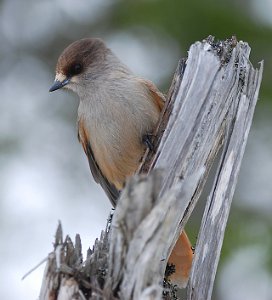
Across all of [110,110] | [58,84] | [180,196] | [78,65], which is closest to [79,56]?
[78,65]

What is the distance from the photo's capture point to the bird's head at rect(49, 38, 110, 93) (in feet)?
19.6

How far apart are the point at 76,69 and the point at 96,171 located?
689mm

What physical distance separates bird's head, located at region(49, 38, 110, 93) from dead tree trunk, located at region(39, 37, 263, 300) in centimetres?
134

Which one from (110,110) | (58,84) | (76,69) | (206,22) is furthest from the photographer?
(206,22)

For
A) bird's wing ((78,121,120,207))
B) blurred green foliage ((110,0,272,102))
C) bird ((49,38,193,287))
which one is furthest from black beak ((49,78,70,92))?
blurred green foliage ((110,0,272,102))

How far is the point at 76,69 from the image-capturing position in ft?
19.9

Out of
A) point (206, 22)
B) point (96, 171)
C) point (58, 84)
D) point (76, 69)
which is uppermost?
point (206, 22)

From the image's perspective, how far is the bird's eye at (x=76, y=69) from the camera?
6.04m

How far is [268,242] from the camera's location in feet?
24.8

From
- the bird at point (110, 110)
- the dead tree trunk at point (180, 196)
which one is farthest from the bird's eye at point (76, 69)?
the dead tree trunk at point (180, 196)

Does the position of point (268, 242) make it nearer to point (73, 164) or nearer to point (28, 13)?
point (73, 164)

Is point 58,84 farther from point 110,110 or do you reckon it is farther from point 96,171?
point 96,171

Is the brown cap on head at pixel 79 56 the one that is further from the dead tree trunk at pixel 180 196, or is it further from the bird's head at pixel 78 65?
the dead tree trunk at pixel 180 196

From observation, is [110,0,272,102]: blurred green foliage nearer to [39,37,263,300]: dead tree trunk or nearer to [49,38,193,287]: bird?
[49,38,193,287]: bird
